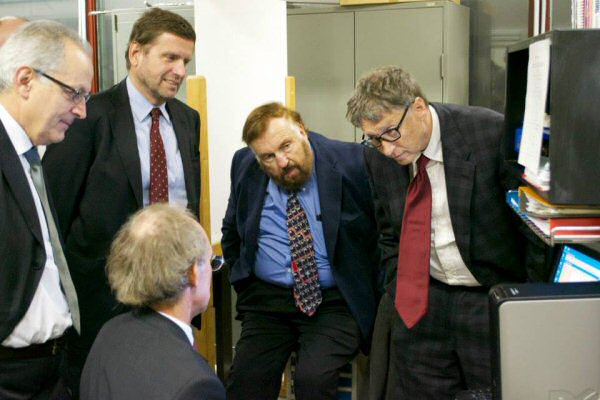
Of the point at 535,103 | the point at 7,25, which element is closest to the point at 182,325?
the point at 535,103

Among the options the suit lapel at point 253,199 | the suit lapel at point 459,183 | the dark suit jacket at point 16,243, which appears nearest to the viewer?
the dark suit jacket at point 16,243

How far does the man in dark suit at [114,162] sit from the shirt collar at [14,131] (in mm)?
602

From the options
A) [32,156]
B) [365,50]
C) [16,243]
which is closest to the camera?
[16,243]

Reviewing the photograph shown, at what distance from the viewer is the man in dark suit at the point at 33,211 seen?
163cm

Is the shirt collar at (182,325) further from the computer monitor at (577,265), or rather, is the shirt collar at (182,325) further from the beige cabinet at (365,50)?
the beige cabinet at (365,50)

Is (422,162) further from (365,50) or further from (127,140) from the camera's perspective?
(365,50)

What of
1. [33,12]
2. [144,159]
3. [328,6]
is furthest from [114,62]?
[144,159]

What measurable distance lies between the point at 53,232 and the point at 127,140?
66cm

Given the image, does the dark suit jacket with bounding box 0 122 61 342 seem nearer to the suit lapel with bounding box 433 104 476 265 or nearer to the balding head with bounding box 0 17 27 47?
the suit lapel with bounding box 433 104 476 265

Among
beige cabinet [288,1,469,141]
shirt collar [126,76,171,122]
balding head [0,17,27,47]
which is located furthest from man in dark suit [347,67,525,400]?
beige cabinet [288,1,469,141]

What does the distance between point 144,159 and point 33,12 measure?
3.21 m

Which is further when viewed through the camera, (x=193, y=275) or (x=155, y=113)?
(x=155, y=113)

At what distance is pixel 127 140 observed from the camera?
238cm

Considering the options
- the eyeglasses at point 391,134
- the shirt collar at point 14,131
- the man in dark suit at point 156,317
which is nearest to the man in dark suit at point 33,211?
the shirt collar at point 14,131
